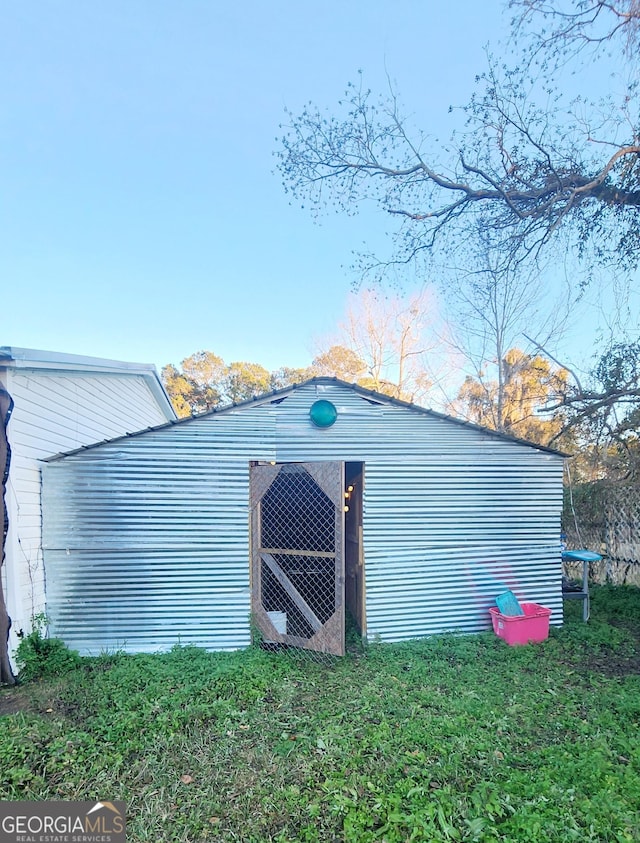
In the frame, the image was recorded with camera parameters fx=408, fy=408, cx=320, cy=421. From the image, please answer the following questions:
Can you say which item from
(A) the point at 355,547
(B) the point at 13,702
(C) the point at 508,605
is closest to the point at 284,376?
(A) the point at 355,547

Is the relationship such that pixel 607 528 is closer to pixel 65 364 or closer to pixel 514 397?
pixel 514 397

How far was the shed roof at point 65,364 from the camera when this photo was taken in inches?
155

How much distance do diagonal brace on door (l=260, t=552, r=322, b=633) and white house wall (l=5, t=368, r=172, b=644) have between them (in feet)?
7.63

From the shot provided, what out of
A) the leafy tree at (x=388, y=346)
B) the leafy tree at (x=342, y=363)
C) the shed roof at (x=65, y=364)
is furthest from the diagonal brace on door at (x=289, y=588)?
the leafy tree at (x=342, y=363)

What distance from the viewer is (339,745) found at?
2.78m

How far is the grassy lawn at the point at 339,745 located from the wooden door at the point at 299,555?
0.38 m

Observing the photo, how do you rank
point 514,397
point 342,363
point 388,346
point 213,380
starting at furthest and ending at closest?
point 213,380, point 342,363, point 388,346, point 514,397

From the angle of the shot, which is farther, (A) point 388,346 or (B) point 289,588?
(A) point 388,346

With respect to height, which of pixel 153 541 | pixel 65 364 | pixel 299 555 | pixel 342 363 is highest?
pixel 342 363

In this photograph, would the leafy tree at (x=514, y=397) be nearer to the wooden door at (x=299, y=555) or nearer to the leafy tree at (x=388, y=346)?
the leafy tree at (x=388, y=346)

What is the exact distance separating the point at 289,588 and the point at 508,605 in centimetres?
260

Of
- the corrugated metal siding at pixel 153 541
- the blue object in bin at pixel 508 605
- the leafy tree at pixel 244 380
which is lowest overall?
the blue object in bin at pixel 508 605

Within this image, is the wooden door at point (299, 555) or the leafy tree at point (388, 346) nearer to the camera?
the wooden door at point (299, 555)

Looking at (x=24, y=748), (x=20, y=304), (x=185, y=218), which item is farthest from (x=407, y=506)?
(x=20, y=304)
